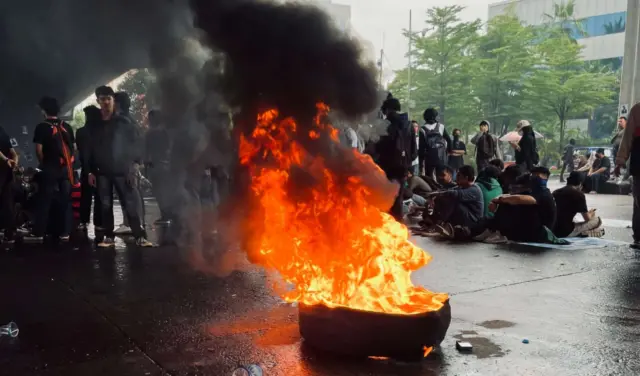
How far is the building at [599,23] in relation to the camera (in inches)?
1635

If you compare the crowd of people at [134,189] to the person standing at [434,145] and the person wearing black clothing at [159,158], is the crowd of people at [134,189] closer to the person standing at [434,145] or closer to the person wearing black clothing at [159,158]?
the person wearing black clothing at [159,158]

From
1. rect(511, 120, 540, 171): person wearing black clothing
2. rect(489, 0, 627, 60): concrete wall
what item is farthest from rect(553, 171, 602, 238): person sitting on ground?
rect(489, 0, 627, 60): concrete wall

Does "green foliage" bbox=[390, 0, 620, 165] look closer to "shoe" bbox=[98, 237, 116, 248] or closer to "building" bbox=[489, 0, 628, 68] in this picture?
"building" bbox=[489, 0, 628, 68]

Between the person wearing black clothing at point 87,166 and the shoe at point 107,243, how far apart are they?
0.62 m

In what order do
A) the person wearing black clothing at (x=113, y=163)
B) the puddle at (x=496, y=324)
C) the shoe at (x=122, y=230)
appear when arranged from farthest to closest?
the shoe at (x=122, y=230) → the person wearing black clothing at (x=113, y=163) → the puddle at (x=496, y=324)

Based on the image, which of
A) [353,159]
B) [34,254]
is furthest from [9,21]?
[353,159]

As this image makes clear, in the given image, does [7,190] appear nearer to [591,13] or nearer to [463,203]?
[463,203]

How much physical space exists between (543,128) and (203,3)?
3297 cm

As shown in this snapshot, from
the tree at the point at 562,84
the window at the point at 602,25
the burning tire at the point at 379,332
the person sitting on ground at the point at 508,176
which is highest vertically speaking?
the window at the point at 602,25

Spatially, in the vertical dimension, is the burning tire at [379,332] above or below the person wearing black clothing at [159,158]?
below

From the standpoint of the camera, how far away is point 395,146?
8008 millimetres

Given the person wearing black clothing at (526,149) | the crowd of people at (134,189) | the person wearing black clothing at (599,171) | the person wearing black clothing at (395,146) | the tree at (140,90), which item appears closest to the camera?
the tree at (140,90)

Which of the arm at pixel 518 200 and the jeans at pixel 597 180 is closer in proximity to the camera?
the arm at pixel 518 200

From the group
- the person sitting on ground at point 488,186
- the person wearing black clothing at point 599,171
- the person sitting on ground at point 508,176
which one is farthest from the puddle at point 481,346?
the person wearing black clothing at point 599,171
